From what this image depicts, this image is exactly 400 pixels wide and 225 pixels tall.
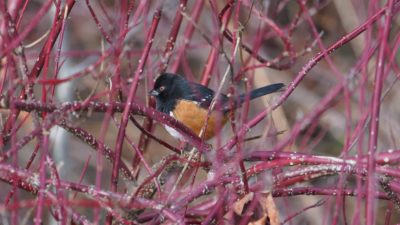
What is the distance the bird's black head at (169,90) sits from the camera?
4188mm

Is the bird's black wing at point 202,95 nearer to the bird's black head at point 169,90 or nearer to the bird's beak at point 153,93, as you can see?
the bird's black head at point 169,90

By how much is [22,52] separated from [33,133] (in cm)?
32

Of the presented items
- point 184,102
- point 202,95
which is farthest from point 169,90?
point 202,95

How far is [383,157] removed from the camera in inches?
81.0

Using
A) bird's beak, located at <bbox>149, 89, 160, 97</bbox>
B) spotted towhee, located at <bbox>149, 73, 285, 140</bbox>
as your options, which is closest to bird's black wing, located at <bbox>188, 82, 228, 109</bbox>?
spotted towhee, located at <bbox>149, 73, 285, 140</bbox>

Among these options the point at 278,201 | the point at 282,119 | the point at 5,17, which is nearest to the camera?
the point at 5,17

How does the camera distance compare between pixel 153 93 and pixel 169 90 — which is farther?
pixel 169 90

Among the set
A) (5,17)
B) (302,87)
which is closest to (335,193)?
(5,17)

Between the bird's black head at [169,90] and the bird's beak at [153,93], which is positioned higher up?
the bird's black head at [169,90]

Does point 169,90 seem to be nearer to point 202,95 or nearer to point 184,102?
point 184,102

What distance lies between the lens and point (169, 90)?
4305mm

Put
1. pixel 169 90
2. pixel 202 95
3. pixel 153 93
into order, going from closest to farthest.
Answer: pixel 202 95, pixel 153 93, pixel 169 90

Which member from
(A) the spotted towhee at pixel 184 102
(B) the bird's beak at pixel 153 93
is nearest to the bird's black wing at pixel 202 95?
(A) the spotted towhee at pixel 184 102

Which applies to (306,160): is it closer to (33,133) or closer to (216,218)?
(216,218)
